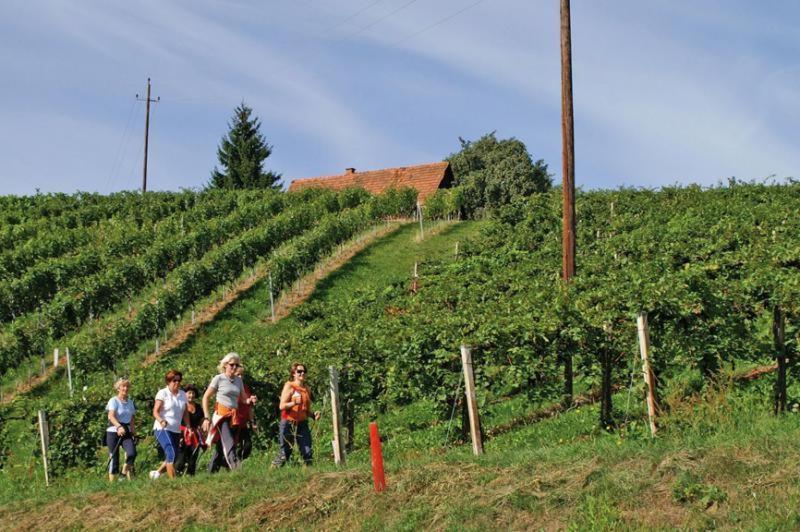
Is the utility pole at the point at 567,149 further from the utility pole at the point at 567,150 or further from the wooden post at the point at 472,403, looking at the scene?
the wooden post at the point at 472,403

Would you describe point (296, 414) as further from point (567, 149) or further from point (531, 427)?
point (567, 149)

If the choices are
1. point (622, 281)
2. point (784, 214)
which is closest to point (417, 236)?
point (784, 214)

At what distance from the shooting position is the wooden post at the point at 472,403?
9.94 m

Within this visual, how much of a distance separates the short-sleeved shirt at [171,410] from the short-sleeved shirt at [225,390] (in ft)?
2.83

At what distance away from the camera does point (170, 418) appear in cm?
1062

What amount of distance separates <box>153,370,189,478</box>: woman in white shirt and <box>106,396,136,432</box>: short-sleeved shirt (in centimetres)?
61

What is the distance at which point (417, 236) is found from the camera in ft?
116

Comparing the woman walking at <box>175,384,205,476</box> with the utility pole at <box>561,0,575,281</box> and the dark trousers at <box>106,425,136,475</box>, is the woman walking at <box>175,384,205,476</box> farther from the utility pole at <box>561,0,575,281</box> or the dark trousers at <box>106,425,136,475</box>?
the utility pole at <box>561,0,575,281</box>

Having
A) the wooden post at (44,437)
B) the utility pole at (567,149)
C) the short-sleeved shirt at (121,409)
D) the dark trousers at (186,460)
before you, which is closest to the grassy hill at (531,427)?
the wooden post at (44,437)

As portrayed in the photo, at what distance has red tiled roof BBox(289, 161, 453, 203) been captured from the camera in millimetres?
50375

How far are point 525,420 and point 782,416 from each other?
12.2 feet

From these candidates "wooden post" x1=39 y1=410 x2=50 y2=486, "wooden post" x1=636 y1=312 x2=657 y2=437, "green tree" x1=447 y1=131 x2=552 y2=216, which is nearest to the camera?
"wooden post" x1=636 y1=312 x2=657 y2=437

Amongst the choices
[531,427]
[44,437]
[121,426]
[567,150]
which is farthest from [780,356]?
[44,437]

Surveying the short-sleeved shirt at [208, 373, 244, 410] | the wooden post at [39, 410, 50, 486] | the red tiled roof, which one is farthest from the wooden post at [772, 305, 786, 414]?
the red tiled roof
